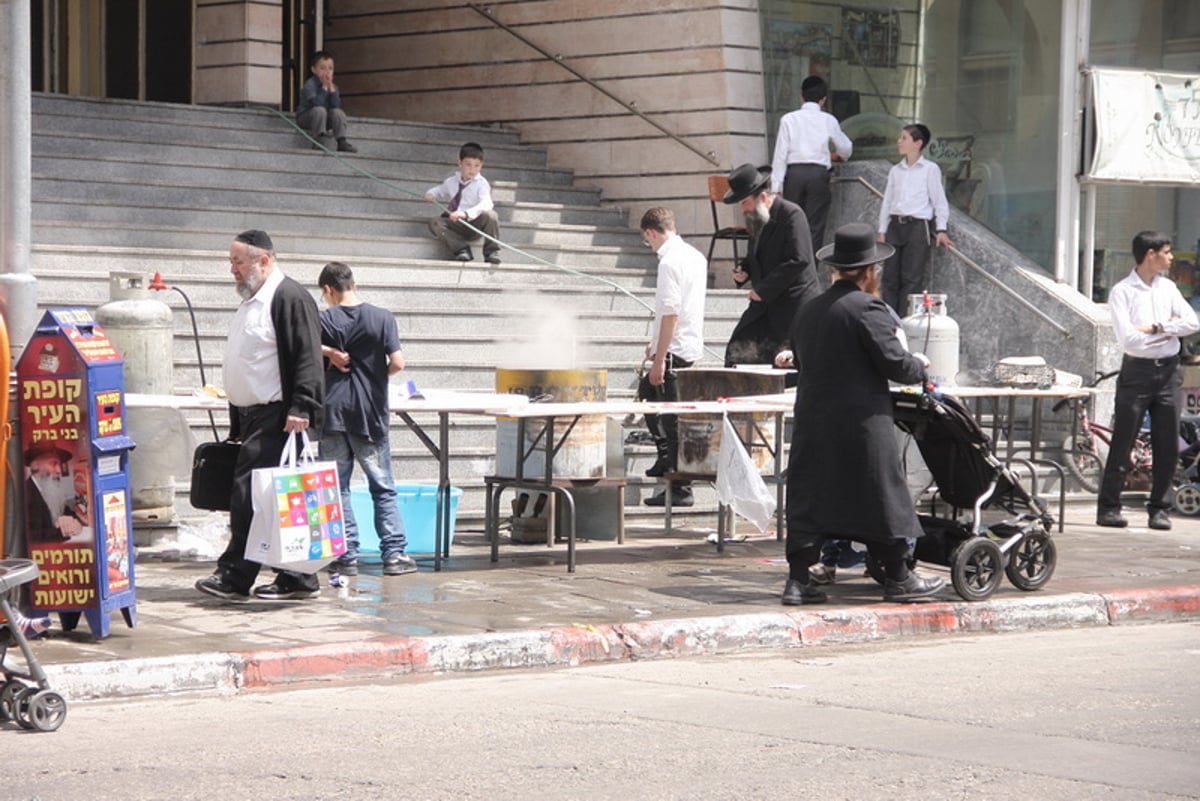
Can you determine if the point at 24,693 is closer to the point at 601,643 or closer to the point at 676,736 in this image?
the point at 676,736

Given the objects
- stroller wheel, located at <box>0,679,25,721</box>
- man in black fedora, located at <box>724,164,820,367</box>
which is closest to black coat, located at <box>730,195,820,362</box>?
man in black fedora, located at <box>724,164,820,367</box>

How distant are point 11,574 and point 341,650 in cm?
179

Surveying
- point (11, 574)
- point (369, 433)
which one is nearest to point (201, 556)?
point (369, 433)

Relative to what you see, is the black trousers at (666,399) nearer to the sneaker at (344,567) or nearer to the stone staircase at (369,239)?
the stone staircase at (369,239)

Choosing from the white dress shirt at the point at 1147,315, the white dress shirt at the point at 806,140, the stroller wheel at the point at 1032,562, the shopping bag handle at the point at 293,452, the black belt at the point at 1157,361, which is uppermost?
the white dress shirt at the point at 806,140

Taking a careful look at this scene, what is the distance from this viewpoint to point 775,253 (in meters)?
13.1

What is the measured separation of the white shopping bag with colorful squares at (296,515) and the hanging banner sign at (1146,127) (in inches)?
402

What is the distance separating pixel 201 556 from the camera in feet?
38.6

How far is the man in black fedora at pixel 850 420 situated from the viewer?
9844 millimetres

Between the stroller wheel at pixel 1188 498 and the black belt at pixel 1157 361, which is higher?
the black belt at pixel 1157 361

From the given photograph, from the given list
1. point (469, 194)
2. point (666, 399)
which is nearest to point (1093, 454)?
point (666, 399)

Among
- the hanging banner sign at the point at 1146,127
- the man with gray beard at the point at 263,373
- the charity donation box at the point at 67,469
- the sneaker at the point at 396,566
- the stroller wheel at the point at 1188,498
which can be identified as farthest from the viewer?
the hanging banner sign at the point at 1146,127

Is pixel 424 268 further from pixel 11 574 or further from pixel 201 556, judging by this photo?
pixel 11 574

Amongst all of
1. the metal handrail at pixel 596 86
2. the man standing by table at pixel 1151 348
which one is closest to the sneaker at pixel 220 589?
the man standing by table at pixel 1151 348
